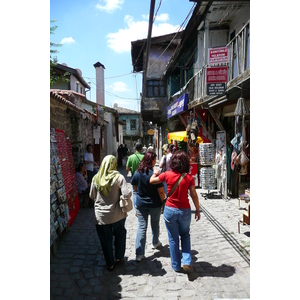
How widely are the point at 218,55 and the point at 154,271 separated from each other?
548 centimetres

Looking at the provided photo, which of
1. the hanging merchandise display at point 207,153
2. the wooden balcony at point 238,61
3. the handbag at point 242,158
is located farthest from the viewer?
the hanging merchandise display at point 207,153

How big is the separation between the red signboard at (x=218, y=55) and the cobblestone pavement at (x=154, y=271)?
423 cm

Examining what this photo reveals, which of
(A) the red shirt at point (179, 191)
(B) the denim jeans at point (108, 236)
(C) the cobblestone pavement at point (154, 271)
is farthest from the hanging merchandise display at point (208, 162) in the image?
(B) the denim jeans at point (108, 236)

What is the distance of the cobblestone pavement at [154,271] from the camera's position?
3184 mm

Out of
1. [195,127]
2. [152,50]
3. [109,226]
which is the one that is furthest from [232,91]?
[152,50]

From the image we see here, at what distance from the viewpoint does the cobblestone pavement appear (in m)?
3.18

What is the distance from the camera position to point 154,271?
3693 mm

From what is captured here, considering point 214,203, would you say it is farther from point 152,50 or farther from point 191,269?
point 152,50

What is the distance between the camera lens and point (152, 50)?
61.8ft

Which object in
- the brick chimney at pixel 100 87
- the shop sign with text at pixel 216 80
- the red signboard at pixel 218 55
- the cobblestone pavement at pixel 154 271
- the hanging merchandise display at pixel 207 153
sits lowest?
the cobblestone pavement at pixel 154 271

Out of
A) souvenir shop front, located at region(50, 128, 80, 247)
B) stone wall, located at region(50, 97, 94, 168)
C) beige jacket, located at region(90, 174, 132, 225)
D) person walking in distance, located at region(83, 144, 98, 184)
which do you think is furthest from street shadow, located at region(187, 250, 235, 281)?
person walking in distance, located at region(83, 144, 98, 184)

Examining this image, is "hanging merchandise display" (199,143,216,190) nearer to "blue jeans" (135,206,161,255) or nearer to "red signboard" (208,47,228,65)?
"red signboard" (208,47,228,65)

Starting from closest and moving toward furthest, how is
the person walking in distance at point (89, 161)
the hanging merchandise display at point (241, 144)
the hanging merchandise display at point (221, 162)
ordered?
the hanging merchandise display at point (241, 144) → the person walking in distance at point (89, 161) → the hanging merchandise display at point (221, 162)

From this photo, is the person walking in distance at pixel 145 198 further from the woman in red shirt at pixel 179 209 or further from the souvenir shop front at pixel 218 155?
the souvenir shop front at pixel 218 155
